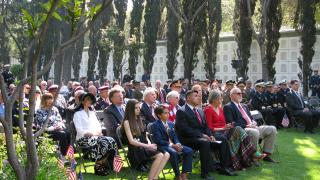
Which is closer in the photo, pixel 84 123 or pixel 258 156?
pixel 84 123

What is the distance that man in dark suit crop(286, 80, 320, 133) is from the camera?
527 inches

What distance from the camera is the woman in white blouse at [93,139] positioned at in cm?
739

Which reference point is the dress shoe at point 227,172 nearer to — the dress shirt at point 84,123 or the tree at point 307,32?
the dress shirt at point 84,123

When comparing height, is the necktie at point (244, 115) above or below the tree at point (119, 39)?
below

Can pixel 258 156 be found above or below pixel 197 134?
below

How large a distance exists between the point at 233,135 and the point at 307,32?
16.7m

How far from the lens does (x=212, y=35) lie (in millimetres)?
30875

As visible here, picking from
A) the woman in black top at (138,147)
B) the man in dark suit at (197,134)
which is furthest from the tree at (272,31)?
the woman in black top at (138,147)

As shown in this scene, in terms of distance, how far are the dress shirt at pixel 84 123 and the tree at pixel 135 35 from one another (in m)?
24.4

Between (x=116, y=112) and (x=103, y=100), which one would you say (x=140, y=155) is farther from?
(x=103, y=100)

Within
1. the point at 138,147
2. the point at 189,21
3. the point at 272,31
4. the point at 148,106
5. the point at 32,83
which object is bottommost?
the point at 138,147

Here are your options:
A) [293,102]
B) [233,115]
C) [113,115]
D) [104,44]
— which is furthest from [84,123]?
[104,44]

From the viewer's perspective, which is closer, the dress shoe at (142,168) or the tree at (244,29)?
the dress shoe at (142,168)

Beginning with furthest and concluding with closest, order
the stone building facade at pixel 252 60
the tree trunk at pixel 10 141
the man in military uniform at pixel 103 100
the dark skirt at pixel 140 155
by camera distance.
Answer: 1. the stone building facade at pixel 252 60
2. the man in military uniform at pixel 103 100
3. the dark skirt at pixel 140 155
4. the tree trunk at pixel 10 141
